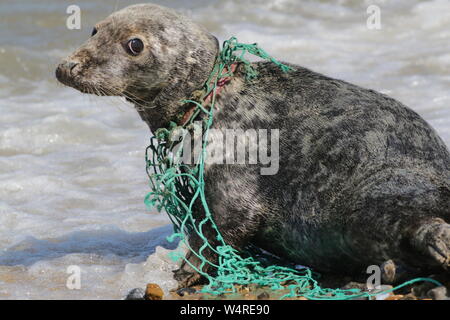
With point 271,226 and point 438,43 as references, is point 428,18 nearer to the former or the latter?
point 438,43

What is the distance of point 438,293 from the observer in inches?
158

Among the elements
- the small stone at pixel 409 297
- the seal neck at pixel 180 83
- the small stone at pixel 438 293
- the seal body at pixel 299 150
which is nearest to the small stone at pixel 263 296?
the seal body at pixel 299 150

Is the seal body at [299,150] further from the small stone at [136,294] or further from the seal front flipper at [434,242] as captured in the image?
the small stone at [136,294]

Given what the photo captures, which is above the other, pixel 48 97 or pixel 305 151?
pixel 48 97

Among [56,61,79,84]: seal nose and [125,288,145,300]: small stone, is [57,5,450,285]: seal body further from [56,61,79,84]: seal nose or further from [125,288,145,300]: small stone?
[125,288,145,300]: small stone

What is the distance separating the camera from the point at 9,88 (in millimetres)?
11461

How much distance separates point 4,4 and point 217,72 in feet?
36.7

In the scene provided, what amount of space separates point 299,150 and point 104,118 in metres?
5.54

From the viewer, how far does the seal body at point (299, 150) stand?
434cm

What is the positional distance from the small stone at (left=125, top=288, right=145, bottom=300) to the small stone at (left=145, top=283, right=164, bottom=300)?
5cm

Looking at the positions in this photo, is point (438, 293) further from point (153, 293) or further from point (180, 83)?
point (180, 83)

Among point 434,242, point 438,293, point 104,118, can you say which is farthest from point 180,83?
point 104,118
